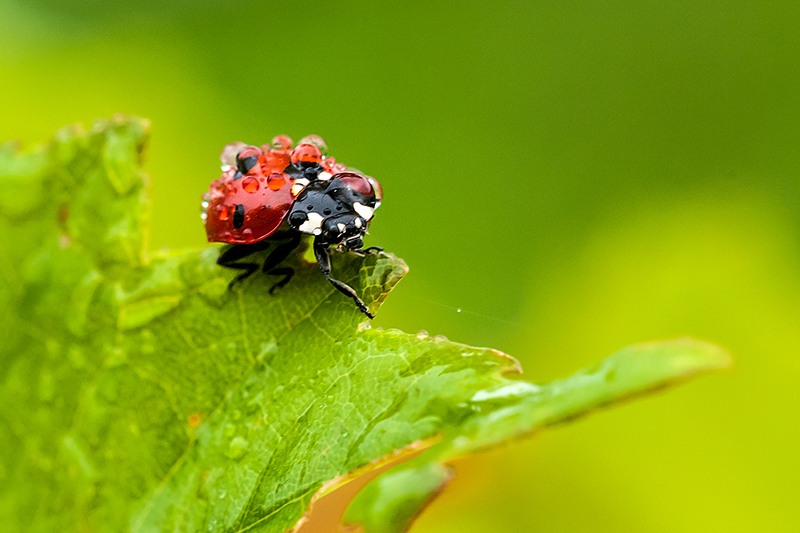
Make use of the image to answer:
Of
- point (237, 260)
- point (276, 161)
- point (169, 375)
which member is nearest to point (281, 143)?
point (276, 161)

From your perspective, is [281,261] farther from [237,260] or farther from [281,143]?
[281,143]

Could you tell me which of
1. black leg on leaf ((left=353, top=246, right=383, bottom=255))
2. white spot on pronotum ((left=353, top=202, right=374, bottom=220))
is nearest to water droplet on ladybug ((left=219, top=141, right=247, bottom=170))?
white spot on pronotum ((left=353, top=202, right=374, bottom=220))

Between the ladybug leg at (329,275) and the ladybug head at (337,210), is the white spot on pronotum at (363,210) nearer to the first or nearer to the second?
the ladybug head at (337,210)

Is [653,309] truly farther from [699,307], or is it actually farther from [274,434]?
[274,434]

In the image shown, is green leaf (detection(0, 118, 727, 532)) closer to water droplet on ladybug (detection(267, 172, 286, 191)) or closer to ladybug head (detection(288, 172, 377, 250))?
ladybug head (detection(288, 172, 377, 250))

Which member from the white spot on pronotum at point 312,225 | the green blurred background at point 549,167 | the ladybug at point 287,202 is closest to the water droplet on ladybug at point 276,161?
the ladybug at point 287,202

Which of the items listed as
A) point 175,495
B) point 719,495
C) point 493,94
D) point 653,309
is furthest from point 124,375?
point 493,94
